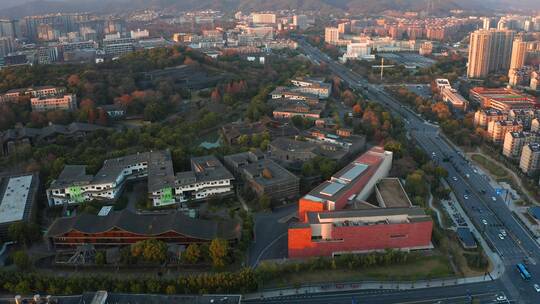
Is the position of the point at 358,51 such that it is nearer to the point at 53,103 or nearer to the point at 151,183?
the point at 53,103

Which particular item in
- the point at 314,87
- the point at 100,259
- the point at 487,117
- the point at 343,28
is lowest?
the point at 100,259

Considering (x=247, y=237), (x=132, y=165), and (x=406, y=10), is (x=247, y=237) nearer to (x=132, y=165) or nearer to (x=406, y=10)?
(x=132, y=165)

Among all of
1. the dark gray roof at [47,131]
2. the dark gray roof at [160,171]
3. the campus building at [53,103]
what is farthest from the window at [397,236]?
the campus building at [53,103]

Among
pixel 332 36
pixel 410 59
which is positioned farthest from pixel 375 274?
pixel 332 36

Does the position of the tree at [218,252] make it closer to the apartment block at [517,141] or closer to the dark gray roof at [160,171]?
the dark gray roof at [160,171]

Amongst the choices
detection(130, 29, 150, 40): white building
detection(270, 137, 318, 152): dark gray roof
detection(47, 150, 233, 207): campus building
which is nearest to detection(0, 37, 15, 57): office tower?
detection(130, 29, 150, 40): white building

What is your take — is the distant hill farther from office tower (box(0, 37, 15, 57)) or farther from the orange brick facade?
the orange brick facade

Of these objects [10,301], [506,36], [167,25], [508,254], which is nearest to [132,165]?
[10,301]
